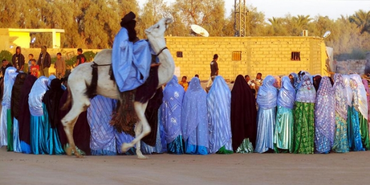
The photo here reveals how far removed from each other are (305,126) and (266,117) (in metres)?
0.59

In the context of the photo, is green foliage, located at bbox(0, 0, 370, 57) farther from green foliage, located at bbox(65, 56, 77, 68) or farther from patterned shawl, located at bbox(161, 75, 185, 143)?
patterned shawl, located at bbox(161, 75, 185, 143)

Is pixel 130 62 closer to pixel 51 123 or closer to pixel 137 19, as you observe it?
pixel 51 123

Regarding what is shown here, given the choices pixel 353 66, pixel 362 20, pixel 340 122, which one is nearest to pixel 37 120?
pixel 340 122

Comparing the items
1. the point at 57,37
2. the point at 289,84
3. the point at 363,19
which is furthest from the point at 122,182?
the point at 363,19

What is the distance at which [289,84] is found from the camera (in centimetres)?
1098

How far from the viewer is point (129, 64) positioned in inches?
399

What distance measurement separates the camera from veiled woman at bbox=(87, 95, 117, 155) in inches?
422

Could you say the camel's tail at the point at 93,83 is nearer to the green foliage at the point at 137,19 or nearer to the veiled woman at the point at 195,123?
the veiled woman at the point at 195,123

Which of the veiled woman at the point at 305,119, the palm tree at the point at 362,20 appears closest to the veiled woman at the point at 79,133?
the veiled woman at the point at 305,119

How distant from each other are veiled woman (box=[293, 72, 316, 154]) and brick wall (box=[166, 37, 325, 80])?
78.2 feet

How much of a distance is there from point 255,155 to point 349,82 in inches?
74.3

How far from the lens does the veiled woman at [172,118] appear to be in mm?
10922

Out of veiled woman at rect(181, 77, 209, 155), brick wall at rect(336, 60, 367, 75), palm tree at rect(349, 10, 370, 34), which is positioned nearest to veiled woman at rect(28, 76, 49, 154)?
veiled woman at rect(181, 77, 209, 155)

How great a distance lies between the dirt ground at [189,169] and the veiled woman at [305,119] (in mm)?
239
